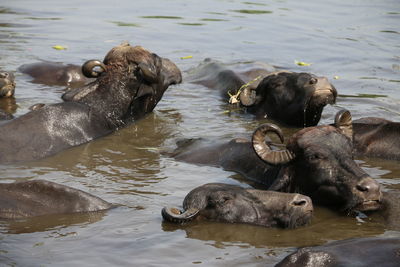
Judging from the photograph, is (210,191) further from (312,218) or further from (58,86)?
(58,86)

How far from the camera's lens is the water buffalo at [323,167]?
8625 millimetres

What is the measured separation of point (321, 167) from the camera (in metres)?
8.90

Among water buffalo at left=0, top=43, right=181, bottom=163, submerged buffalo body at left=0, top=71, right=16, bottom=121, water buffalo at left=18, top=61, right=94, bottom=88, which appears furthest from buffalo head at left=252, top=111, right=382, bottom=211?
water buffalo at left=18, top=61, right=94, bottom=88

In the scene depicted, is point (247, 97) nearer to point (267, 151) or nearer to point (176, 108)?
point (176, 108)

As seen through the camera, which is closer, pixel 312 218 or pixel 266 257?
pixel 266 257

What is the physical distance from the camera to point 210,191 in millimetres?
8594

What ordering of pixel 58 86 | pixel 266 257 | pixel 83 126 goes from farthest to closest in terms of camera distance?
pixel 58 86, pixel 83 126, pixel 266 257

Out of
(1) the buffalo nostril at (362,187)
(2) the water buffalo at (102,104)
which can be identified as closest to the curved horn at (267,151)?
(1) the buffalo nostril at (362,187)

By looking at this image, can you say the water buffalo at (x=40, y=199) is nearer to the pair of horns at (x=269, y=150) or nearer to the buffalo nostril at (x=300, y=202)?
the pair of horns at (x=269, y=150)

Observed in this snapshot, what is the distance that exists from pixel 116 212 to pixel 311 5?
18.3 metres

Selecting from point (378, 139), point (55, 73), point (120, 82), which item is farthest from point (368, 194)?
point (55, 73)

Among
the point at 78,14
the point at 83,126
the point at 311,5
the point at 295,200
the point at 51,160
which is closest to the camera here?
the point at 295,200

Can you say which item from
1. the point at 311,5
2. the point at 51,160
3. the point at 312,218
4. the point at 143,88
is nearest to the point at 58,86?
the point at 143,88

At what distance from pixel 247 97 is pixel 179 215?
5.76 m
